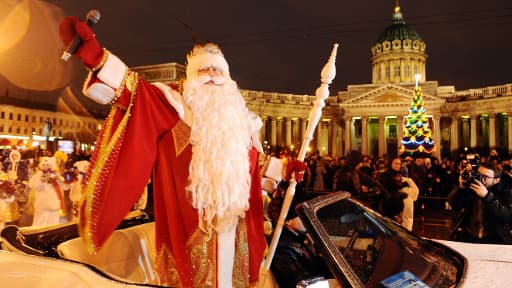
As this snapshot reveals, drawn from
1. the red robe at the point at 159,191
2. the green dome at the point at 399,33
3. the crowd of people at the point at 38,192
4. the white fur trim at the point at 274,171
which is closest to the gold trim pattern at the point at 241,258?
the red robe at the point at 159,191

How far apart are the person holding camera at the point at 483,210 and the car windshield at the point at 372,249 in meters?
2.33

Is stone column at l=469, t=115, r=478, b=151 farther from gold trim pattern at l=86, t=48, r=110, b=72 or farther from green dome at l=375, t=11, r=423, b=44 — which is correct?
gold trim pattern at l=86, t=48, r=110, b=72

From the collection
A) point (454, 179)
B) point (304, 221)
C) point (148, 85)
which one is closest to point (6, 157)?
point (148, 85)

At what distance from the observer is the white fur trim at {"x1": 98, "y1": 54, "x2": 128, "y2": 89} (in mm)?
2200

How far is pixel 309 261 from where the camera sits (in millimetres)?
2922

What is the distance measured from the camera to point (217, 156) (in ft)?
8.51

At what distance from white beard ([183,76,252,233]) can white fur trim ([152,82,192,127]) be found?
35 mm

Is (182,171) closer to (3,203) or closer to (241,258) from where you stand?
(241,258)

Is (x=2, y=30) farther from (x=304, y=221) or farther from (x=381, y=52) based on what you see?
(x=381, y=52)

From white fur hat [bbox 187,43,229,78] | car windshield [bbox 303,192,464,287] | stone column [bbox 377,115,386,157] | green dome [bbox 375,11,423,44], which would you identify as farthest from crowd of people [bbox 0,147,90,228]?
green dome [bbox 375,11,423,44]

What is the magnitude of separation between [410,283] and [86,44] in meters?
2.07

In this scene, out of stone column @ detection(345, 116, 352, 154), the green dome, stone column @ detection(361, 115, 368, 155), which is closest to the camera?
stone column @ detection(361, 115, 368, 155)

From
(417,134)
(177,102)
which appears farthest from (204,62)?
(417,134)

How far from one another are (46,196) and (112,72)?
6090 mm
